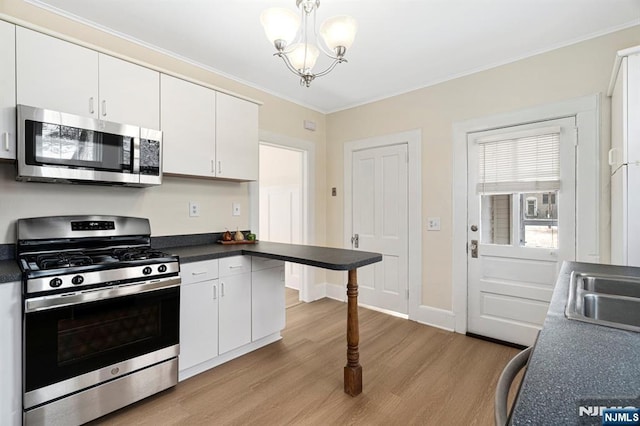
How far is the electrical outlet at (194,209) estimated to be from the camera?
2853mm

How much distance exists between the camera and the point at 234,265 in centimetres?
250

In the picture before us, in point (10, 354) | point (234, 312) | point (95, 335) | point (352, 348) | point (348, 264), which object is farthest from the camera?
point (234, 312)

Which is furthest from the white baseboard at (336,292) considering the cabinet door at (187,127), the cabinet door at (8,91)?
the cabinet door at (8,91)

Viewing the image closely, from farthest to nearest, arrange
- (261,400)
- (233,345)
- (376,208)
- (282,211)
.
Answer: (282,211) < (376,208) < (233,345) < (261,400)

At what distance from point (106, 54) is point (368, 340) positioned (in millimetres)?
→ 3107

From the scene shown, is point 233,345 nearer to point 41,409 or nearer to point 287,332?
point 287,332

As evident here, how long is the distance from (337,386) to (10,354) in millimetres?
1854

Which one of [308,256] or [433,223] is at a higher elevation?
[433,223]

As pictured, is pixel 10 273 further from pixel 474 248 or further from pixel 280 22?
pixel 474 248

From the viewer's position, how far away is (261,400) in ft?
6.66

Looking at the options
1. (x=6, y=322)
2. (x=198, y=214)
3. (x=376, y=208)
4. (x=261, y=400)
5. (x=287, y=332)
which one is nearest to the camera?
(x=6, y=322)

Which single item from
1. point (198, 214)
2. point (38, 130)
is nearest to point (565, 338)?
point (38, 130)

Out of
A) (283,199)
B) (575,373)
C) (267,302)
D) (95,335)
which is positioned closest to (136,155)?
(95,335)

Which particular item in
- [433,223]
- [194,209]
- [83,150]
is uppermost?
[83,150]
